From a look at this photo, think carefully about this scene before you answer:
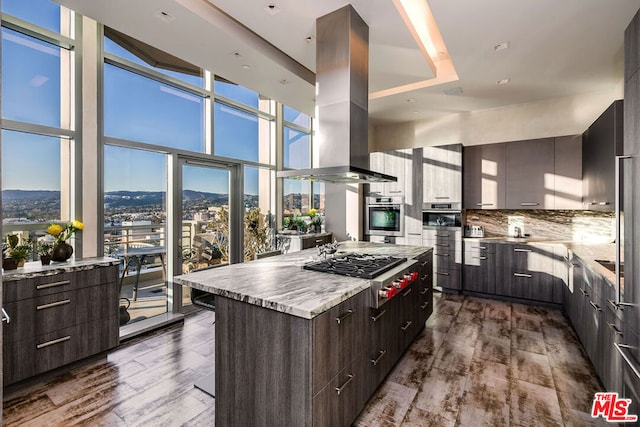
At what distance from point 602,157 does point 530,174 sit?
1200mm

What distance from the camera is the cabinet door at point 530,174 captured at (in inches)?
173

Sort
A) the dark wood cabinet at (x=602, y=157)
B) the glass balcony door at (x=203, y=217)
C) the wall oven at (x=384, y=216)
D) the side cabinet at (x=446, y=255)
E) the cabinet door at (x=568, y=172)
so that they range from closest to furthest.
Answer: the dark wood cabinet at (x=602, y=157), the glass balcony door at (x=203, y=217), the cabinet door at (x=568, y=172), the side cabinet at (x=446, y=255), the wall oven at (x=384, y=216)

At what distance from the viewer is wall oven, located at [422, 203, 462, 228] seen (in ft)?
16.0

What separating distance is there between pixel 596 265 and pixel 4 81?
5.32 m

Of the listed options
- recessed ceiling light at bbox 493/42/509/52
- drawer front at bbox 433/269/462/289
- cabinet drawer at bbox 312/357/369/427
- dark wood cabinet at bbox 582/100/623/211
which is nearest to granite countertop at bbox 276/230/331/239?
drawer front at bbox 433/269/462/289

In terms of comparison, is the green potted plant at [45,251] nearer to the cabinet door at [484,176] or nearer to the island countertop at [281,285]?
the island countertop at [281,285]

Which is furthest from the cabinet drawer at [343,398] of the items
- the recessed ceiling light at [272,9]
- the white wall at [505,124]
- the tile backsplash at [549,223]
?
the white wall at [505,124]

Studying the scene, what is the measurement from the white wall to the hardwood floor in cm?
292

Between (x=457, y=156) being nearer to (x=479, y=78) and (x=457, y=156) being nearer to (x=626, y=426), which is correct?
(x=479, y=78)

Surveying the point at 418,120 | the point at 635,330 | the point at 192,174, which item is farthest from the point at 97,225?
the point at 418,120

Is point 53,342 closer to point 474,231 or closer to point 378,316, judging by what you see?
point 378,316

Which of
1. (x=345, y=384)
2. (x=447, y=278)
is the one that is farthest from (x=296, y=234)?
(x=345, y=384)

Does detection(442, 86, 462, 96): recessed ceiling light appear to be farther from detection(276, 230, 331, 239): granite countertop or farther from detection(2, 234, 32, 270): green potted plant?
detection(2, 234, 32, 270): green potted plant

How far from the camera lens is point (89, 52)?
10.3ft
